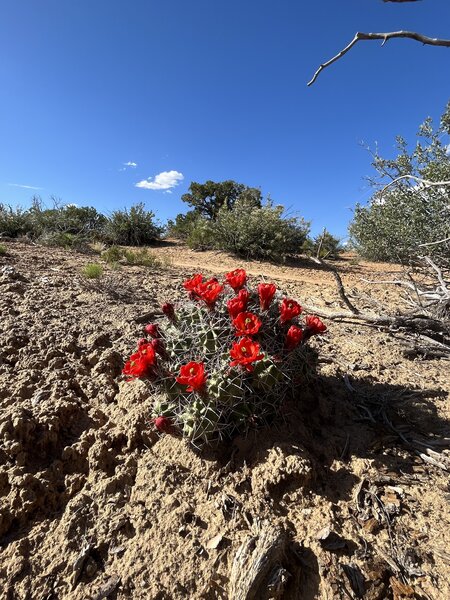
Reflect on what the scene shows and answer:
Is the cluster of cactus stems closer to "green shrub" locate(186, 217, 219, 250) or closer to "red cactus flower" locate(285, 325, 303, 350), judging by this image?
"red cactus flower" locate(285, 325, 303, 350)

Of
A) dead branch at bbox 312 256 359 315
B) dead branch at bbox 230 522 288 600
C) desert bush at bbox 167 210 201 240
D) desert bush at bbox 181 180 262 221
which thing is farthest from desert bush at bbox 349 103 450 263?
desert bush at bbox 181 180 262 221

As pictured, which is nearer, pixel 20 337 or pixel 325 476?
pixel 325 476

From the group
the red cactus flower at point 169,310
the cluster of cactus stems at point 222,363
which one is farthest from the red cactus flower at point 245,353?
the red cactus flower at point 169,310

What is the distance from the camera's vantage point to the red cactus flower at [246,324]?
6.06 ft

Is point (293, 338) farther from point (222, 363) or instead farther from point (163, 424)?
point (163, 424)

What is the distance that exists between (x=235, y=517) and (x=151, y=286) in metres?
3.43

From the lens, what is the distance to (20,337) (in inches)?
108

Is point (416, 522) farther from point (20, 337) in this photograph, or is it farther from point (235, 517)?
point (20, 337)

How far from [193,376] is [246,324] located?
370mm

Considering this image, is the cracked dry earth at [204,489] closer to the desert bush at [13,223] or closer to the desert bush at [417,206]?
the desert bush at [417,206]

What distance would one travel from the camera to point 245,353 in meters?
1.79

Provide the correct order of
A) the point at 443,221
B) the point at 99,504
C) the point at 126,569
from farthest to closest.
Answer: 1. the point at 443,221
2. the point at 99,504
3. the point at 126,569

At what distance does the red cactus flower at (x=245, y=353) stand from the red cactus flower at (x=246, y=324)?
0.05 m

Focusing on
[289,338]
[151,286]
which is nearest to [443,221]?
[151,286]
